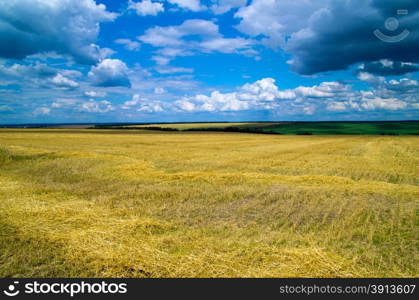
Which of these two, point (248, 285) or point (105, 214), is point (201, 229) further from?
point (105, 214)

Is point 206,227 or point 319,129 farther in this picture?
point 319,129

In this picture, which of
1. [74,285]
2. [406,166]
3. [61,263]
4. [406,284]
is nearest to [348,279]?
[406,284]

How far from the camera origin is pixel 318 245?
6.08 meters

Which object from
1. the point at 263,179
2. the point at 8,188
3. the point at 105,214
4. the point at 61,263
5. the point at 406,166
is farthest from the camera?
the point at 406,166

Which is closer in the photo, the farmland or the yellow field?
the yellow field

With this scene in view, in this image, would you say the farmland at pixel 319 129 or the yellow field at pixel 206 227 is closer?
the yellow field at pixel 206 227

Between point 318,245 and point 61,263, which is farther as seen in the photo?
point 318,245

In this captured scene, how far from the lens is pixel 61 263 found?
5.30m

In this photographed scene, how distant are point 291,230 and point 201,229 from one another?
2.30 metres

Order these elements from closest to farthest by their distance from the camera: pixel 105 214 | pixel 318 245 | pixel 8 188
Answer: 1. pixel 318 245
2. pixel 105 214
3. pixel 8 188

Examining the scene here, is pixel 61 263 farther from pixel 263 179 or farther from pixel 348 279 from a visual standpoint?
pixel 263 179

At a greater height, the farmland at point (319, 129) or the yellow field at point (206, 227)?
the farmland at point (319, 129)

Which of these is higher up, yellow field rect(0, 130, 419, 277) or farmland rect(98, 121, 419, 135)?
farmland rect(98, 121, 419, 135)

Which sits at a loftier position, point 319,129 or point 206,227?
point 319,129
